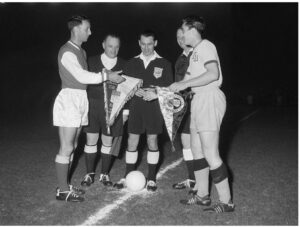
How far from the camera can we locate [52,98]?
18812 millimetres

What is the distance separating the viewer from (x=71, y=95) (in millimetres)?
4301

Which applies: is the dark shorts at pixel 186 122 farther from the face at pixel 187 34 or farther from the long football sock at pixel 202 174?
the face at pixel 187 34

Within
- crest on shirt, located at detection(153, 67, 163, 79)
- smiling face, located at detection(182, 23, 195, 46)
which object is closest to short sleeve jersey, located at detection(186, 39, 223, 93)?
smiling face, located at detection(182, 23, 195, 46)

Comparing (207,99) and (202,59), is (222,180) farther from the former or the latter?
(202,59)

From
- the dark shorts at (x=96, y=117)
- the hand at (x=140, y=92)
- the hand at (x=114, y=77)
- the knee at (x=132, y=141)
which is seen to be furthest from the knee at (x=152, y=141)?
the hand at (x=114, y=77)

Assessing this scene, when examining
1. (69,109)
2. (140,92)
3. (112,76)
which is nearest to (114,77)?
(112,76)

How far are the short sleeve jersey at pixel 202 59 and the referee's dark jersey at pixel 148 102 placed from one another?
0.97m

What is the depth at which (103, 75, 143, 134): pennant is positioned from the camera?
4.67m

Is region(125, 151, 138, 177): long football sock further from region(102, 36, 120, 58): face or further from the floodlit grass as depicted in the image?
region(102, 36, 120, 58): face

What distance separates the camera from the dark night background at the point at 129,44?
68.6 feet

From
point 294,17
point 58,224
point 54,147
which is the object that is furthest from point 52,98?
point 294,17

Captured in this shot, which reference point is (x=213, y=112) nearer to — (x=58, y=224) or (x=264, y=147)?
(x=58, y=224)

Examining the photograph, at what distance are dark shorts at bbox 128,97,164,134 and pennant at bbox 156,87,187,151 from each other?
62cm

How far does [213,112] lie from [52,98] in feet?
52.7
